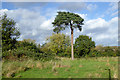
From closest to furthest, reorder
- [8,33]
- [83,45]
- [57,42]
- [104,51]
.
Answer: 1. [8,33]
2. [83,45]
3. [104,51]
4. [57,42]

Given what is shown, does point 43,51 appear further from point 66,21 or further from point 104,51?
point 104,51

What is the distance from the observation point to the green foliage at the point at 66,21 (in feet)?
67.2

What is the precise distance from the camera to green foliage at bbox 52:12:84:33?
67.2ft

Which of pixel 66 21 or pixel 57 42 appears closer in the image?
pixel 66 21

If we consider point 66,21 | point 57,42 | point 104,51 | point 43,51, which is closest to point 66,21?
point 66,21

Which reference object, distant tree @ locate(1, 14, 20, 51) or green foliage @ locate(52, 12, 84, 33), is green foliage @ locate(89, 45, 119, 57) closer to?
green foliage @ locate(52, 12, 84, 33)

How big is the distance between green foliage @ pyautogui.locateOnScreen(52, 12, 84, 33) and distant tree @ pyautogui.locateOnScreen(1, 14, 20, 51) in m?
7.47

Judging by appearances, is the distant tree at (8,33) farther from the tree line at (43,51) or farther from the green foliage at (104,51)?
the green foliage at (104,51)

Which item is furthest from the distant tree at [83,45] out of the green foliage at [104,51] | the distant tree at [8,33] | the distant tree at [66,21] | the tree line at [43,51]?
the distant tree at [8,33]

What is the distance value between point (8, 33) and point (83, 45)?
15.7m

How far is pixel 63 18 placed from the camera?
20.5 meters

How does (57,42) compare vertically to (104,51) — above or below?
above

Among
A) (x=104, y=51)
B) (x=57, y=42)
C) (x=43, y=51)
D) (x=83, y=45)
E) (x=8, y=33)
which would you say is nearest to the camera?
(x=8, y=33)

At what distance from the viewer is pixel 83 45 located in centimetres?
2569
